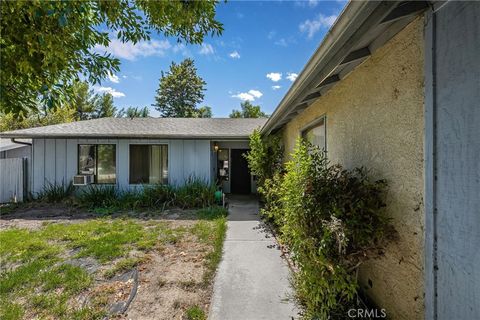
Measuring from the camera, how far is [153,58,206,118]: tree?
38.3 m

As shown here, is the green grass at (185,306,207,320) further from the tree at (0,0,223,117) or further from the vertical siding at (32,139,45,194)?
the vertical siding at (32,139,45,194)

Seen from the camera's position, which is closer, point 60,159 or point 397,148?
point 397,148

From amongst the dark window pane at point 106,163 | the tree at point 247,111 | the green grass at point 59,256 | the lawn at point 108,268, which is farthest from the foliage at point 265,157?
the tree at point 247,111

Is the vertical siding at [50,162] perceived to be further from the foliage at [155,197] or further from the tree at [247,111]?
the tree at [247,111]

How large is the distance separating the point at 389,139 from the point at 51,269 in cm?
524

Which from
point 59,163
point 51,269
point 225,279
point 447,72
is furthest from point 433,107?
point 59,163

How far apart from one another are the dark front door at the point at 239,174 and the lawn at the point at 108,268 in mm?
5528

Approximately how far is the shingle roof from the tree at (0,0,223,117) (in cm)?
686

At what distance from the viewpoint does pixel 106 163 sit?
388 inches

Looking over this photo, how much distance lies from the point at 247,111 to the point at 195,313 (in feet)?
131

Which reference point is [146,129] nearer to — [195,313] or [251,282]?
[251,282]

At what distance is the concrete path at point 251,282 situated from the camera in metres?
2.86

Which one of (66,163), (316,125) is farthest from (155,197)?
(316,125)

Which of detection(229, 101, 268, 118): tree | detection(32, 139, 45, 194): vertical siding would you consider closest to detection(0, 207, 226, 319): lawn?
detection(32, 139, 45, 194): vertical siding
